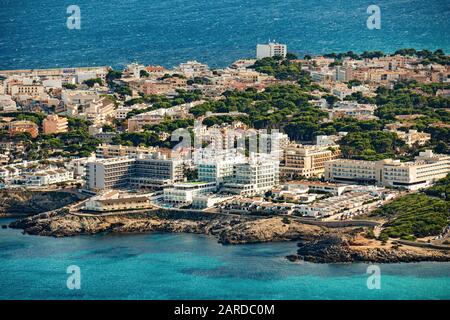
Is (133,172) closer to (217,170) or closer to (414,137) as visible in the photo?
(217,170)

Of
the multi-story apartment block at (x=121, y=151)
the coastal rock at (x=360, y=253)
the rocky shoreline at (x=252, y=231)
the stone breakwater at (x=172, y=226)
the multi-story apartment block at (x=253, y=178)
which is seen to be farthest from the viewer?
the multi-story apartment block at (x=121, y=151)

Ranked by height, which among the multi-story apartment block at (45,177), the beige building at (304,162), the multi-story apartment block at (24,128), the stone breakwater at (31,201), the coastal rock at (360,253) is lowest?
the coastal rock at (360,253)

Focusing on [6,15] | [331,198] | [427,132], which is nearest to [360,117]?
[427,132]

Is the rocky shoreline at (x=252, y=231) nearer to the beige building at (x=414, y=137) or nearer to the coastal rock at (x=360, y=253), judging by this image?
the coastal rock at (x=360, y=253)

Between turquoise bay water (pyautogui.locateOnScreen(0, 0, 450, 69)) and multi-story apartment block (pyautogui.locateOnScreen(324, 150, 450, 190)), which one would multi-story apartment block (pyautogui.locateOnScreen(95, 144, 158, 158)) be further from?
turquoise bay water (pyautogui.locateOnScreen(0, 0, 450, 69))

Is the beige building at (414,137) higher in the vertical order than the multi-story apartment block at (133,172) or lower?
higher

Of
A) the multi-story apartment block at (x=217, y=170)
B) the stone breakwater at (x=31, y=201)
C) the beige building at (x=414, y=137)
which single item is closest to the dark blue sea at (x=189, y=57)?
the stone breakwater at (x=31, y=201)
